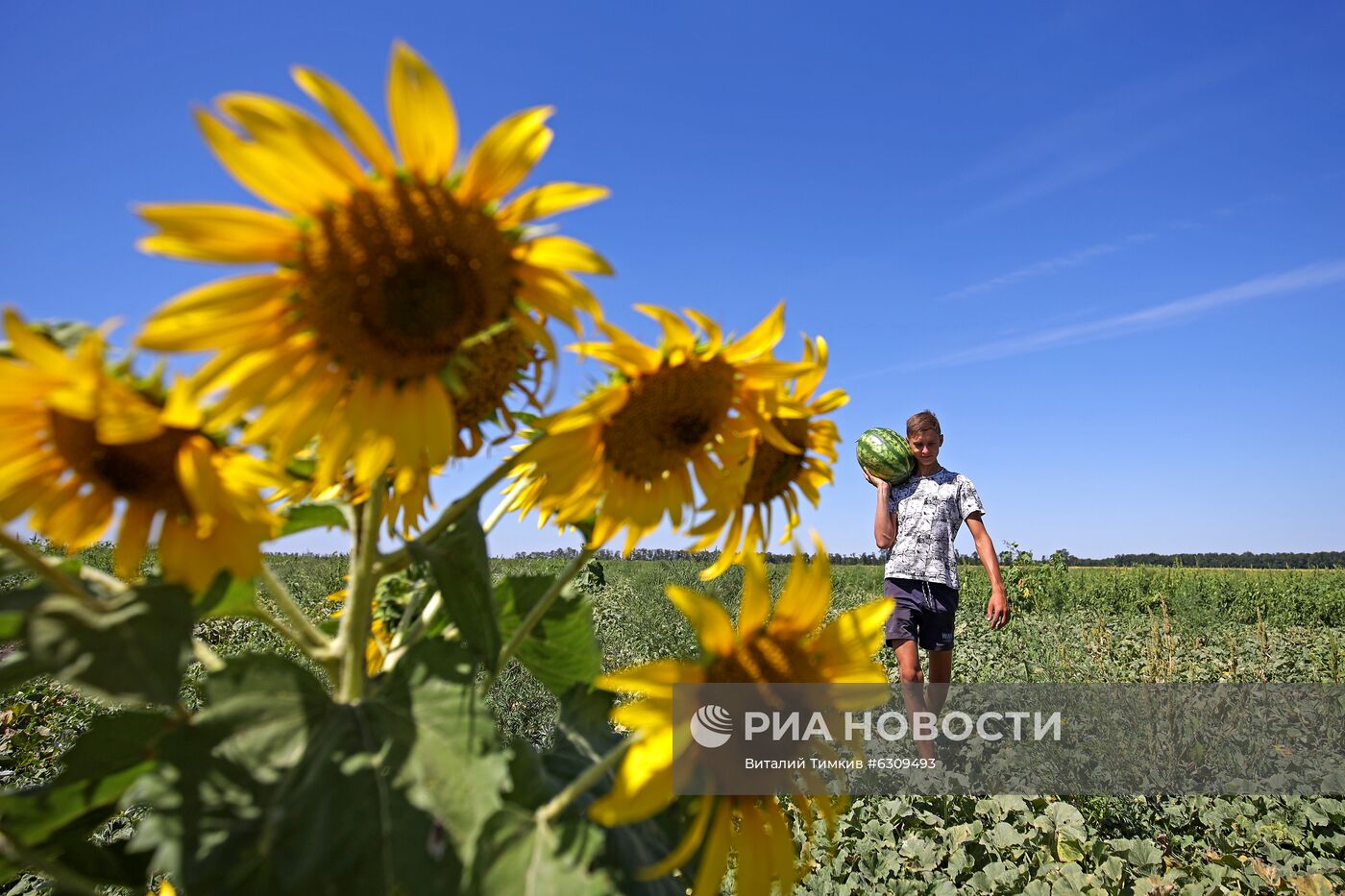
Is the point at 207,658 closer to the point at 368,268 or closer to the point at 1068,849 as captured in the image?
the point at 368,268

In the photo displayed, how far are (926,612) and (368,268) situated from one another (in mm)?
5265

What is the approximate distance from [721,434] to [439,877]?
422mm

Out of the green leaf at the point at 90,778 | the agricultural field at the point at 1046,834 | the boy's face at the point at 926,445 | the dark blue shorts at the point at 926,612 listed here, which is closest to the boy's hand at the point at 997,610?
the dark blue shorts at the point at 926,612

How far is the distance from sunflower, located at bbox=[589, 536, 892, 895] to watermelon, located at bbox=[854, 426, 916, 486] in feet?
16.1

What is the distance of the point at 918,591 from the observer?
17.5 feet

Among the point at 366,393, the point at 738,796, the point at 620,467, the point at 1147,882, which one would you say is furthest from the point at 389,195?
the point at 1147,882

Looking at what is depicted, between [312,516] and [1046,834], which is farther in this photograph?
[1046,834]

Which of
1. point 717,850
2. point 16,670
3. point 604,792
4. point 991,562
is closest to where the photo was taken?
point 16,670

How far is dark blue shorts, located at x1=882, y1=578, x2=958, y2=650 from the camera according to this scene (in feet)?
17.4

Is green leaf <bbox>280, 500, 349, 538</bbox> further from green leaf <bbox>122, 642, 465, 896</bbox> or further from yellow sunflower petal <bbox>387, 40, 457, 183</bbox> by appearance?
yellow sunflower petal <bbox>387, 40, 457, 183</bbox>

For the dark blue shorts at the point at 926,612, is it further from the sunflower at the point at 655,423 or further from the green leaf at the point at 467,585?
the green leaf at the point at 467,585

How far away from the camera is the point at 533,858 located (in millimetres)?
547

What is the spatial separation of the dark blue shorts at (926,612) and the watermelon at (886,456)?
0.73 meters

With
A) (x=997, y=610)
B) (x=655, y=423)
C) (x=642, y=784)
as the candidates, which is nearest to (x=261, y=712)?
(x=642, y=784)
